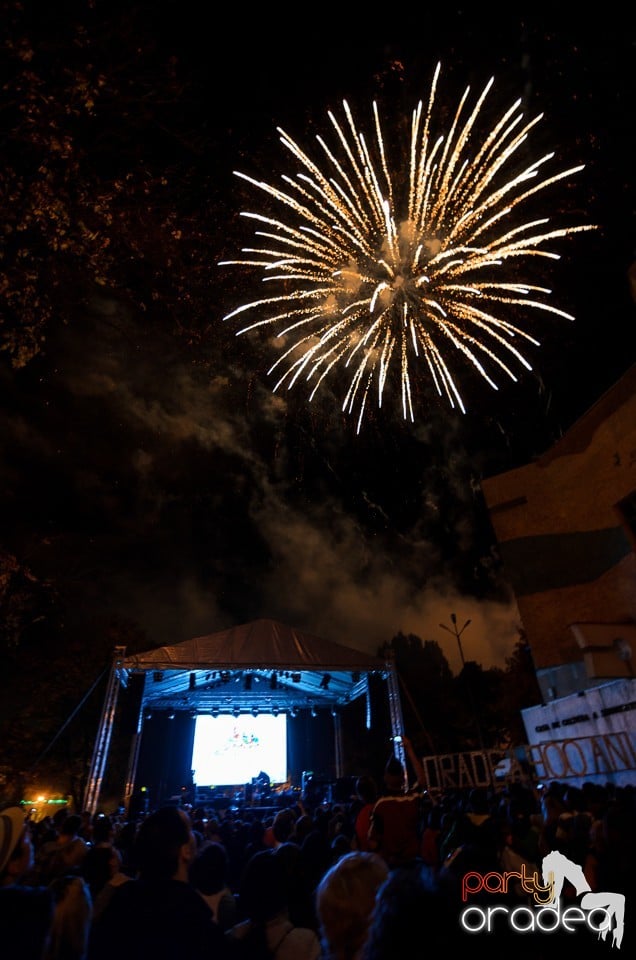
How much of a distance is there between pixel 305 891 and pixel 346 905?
142 centimetres

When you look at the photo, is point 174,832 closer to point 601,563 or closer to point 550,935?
point 550,935

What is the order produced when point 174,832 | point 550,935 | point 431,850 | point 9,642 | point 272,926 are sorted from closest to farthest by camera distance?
point 550,935, point 174,832, point 272,926, point 431,850, point 9,642

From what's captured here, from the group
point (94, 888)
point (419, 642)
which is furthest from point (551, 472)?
point (419, 642)

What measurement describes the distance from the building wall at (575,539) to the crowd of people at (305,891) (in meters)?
9.86

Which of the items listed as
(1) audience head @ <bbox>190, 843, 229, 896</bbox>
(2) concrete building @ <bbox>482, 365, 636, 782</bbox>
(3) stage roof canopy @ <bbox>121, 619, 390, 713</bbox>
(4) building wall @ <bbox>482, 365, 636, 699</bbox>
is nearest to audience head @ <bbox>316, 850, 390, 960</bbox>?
(1) audience head @ <bbox>190, 843, 229, 896</bbox>

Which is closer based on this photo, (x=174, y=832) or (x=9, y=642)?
(x=174, y=832)

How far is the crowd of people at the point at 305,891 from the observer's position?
1.30m

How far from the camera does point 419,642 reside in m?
59.4

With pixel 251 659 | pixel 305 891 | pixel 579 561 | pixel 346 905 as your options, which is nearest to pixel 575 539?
pixel 579 561

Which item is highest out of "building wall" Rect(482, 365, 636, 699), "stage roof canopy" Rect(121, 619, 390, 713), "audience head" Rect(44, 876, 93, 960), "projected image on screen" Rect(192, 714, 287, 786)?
"building wall" Rect(482, 365, 636, 699)

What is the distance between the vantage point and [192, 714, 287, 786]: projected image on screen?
736 inches

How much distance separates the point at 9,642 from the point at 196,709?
8061 mm

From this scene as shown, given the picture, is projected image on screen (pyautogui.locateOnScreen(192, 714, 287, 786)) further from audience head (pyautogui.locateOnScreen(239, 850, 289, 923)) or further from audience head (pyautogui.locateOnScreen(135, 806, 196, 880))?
audience head (pyautogui.locateOnScreen(135, 806, 196, 880))

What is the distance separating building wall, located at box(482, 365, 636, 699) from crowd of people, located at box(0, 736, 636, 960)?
986 cm
